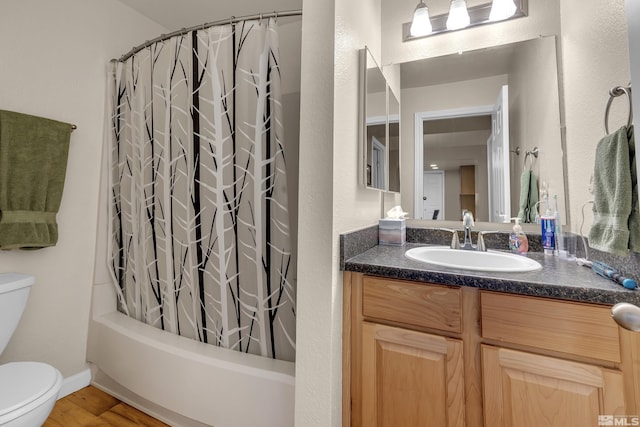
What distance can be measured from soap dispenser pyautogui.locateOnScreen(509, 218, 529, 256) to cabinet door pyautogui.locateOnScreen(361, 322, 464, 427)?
67cm

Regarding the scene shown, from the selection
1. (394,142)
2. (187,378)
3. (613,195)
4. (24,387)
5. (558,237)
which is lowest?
(187,378)

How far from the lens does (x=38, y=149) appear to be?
1.53 metres

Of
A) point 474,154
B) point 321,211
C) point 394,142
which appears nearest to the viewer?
point 321,211

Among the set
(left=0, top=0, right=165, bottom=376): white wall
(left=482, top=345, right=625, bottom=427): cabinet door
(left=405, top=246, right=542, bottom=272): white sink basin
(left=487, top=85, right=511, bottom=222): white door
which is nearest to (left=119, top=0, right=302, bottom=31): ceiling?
(left=0, top=0, right=165, bottom=376): white wall

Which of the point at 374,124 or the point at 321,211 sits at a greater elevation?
the point at 374,124

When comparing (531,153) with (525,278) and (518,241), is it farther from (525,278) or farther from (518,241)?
(525,278)

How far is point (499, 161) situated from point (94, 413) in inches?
104

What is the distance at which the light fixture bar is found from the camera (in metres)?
1.42

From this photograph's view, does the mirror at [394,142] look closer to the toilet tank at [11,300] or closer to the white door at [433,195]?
the white door at [433,195]

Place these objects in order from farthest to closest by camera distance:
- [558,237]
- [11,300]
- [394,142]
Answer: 1. [394,142]
2. [11,300]
3. [558,237]

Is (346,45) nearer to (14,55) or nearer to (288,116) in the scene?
(288,116)

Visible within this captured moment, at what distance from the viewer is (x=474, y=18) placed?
4.91 ft

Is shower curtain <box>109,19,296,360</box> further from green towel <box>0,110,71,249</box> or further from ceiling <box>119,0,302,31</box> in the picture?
ceiling <box>119,0,302,31</box>

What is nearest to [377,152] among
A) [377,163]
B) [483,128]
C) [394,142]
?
[377,163]
